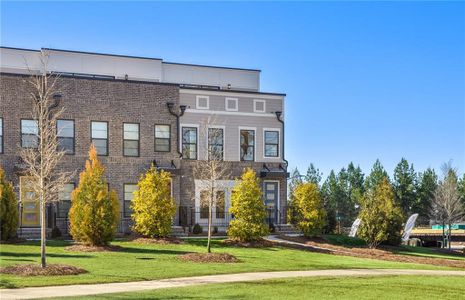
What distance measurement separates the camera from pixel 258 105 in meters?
35.9

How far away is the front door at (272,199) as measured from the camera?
118 ft

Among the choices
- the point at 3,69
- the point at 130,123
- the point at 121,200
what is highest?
the point at 3,69

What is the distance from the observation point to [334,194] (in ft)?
260

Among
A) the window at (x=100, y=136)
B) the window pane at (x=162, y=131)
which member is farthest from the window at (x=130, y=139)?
the window pane at (x=162, y=131)

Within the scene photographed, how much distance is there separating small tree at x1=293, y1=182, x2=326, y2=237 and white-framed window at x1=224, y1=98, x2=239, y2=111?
575 cm

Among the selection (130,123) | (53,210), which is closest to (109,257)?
(53,210)

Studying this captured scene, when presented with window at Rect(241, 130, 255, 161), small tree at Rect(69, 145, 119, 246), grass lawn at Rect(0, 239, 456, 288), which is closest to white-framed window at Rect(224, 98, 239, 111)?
window at Rect(241, 130, 255, 161)

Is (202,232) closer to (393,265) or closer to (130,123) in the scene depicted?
(130,123)

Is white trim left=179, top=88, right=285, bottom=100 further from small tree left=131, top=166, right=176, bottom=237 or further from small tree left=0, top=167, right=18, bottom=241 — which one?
small tree left=0, top=167, right=18, bottom=241

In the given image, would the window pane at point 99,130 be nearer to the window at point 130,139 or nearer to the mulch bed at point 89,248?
the window at point 130,139

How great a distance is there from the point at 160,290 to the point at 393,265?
12.5 metres

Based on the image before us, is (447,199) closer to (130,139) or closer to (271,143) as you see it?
(271,143)

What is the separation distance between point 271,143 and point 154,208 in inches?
422

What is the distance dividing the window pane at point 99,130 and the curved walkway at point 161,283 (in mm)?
14578
